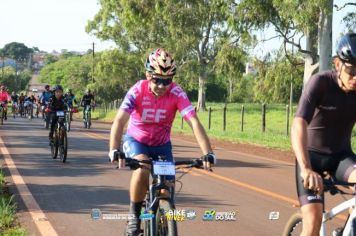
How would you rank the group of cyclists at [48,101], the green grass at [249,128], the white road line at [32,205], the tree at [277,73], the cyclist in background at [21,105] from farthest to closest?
the cyclist in background at [21,105] → the tree at [277,73] → the green grass at [249,128] → the group of cyclists at [48,101] → the white road line at [32,205]

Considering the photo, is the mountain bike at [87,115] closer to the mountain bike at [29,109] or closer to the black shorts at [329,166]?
the mountain bike at [29,109]

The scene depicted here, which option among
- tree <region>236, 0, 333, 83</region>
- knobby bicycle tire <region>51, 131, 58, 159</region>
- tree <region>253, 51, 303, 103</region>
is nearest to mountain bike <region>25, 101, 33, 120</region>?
tree <region>253, 51, 303, 103</region>

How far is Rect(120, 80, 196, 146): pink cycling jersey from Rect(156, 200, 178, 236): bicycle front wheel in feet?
3.07

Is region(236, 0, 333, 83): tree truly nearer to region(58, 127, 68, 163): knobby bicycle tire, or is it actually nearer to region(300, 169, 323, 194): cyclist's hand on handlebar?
region(58, 127, 68, 163): knobby bicycle tire

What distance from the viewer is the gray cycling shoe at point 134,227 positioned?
17.8 ft

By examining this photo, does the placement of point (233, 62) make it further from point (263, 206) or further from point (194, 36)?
point (263, 206)

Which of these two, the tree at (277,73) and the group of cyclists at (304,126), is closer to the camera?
the group of cyclists at (304,126)

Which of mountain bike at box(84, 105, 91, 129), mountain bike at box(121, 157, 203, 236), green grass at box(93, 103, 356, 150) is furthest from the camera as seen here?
mountain bike at box(84, 105, 91, 129)

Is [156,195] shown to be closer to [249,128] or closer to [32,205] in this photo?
[32,205]

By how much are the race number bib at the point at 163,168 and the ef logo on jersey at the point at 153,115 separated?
752 mm

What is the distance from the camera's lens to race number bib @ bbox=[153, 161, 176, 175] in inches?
196

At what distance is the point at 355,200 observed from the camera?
152 inches

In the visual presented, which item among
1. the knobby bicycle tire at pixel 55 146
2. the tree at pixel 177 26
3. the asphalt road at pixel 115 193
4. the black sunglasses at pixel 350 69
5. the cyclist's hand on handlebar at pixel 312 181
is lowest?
the asphalt road at pixel 115 193

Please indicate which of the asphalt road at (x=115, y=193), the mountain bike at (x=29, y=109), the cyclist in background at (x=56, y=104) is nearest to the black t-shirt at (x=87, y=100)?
the mountain bike at (x=29, y=109)
